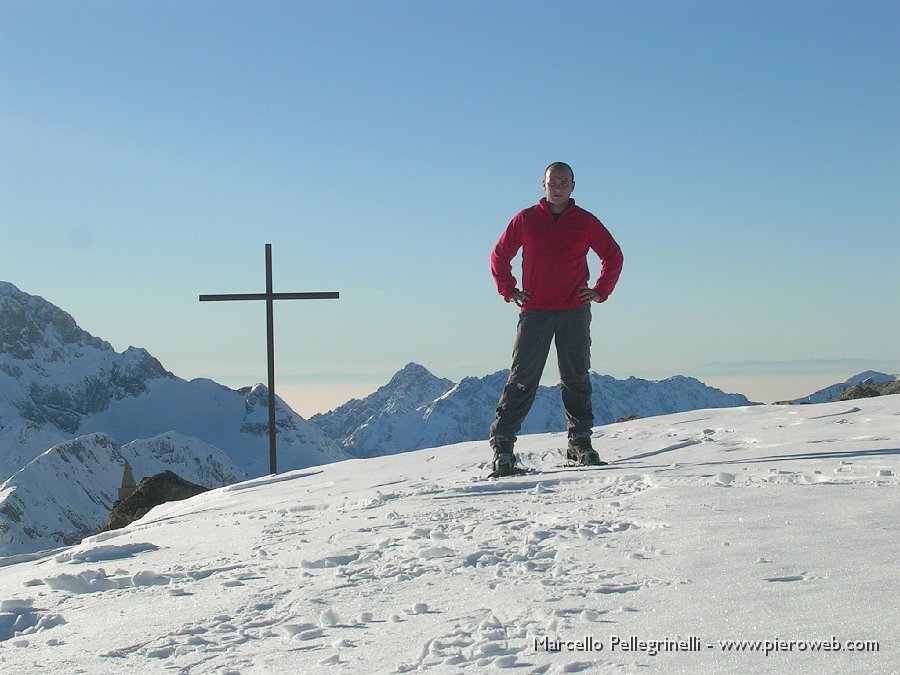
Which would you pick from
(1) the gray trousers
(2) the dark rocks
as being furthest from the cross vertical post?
(1) the gray trousers

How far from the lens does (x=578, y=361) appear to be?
7211 millimetres

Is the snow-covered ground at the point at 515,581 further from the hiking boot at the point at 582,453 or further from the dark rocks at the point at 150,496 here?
the dark rocks at the point at 150,496

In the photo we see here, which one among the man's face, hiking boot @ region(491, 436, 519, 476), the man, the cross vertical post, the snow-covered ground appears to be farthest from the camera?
the cross vertical post

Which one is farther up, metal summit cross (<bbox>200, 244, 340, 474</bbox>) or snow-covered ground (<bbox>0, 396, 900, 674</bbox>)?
metal summit cross (<bbox>200, 244, 340, 474</bbox>)

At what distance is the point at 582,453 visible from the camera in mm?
7098

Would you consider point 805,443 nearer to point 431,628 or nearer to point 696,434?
point 696,434

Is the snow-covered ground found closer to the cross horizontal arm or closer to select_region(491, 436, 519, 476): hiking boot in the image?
select_region(491, 436, 519, 476): hiking boot

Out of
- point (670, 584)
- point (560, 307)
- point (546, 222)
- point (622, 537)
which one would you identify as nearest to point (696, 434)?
point (560, 307)

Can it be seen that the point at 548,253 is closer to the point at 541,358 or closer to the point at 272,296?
the point at 541,358

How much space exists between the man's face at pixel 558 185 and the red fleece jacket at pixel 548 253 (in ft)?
0.27

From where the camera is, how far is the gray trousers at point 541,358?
7.05 m

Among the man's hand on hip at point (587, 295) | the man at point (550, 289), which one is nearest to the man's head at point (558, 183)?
the man at point (550, 289)

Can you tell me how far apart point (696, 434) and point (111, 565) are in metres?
5.31

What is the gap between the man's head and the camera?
6.94 m
